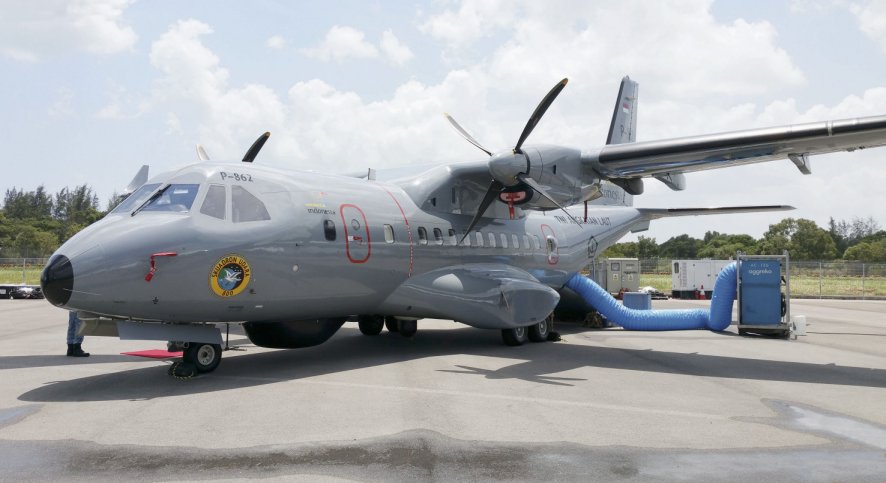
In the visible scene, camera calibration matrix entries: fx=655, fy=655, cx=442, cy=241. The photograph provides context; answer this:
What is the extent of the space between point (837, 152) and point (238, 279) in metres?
10.1

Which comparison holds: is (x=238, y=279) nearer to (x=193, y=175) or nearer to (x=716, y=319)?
(x=193, y=175)

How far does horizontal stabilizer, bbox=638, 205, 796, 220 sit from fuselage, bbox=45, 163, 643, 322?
739 centimetres

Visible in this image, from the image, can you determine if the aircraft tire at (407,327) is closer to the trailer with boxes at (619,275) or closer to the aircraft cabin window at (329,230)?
the aircraft cabin window at (329,230)

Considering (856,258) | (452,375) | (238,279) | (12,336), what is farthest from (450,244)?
(856,258)

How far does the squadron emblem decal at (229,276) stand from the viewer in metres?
8.77

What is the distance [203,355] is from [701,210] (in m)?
12.9

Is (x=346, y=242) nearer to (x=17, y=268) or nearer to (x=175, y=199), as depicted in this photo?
(x=175, y=199)

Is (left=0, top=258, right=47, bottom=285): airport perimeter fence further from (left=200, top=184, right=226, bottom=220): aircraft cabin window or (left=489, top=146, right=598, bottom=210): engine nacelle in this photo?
(left=489, top=146, right=598, bottom=210): engine nacelle

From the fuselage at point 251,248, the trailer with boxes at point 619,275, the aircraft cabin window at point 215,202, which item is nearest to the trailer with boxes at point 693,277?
the trailer with boxes at point 619,275

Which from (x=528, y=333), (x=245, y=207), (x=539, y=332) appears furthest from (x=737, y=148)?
(x=245, y=207)

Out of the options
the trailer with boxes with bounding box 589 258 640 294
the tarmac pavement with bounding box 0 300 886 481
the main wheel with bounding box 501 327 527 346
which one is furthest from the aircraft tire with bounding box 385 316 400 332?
the trailer with boxes with bounding box 589 258 640 294

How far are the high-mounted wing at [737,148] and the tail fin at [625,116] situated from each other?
5717 millimetres

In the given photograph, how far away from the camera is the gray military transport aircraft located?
832cm

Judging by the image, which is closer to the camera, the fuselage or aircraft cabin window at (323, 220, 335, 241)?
the fuselage
